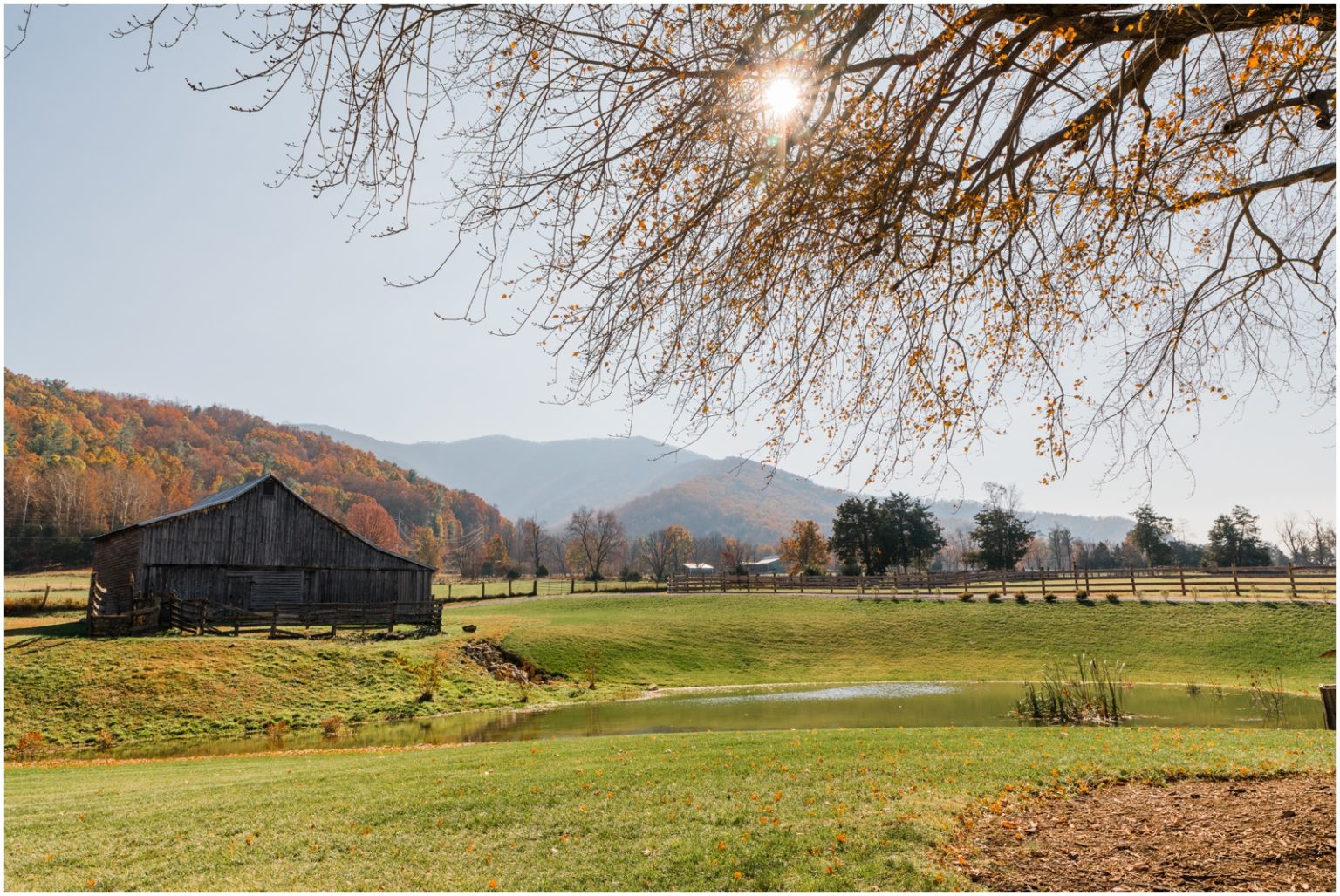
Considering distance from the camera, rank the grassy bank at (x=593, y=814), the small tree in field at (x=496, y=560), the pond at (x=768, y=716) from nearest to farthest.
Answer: the grassy bank at (x=593, y=814)
the pond at (x=768, y=716)
the small tree in field at (x=496, y=560)

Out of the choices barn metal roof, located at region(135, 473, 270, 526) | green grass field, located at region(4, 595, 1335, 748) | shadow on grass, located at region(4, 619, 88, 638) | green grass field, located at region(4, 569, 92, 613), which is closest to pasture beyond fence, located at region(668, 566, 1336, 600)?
green grass field, located at region(4, 595, 1335, 748)

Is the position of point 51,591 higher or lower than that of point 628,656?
higher

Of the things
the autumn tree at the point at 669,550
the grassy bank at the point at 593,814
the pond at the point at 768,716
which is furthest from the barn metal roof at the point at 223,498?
the autumn tree at the point at 669,550

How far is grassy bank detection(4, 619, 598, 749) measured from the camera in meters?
20.6

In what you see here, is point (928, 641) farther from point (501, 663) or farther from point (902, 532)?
point (902, 532)

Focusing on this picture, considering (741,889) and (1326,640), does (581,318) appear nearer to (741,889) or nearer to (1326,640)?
(741,889)

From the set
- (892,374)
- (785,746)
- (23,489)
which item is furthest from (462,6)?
(23,489)

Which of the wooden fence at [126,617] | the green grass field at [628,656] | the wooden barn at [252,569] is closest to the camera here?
the green grass field at [628,656]

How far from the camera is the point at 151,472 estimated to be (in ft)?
276

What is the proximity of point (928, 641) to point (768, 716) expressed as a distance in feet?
56.3

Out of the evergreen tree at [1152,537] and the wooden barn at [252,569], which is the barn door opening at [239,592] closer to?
the wooden barn at [252,569]

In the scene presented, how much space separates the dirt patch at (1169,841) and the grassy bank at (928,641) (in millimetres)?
23028

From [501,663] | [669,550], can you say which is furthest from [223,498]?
[669,550]

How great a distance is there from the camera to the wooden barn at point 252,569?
31.7 metres
